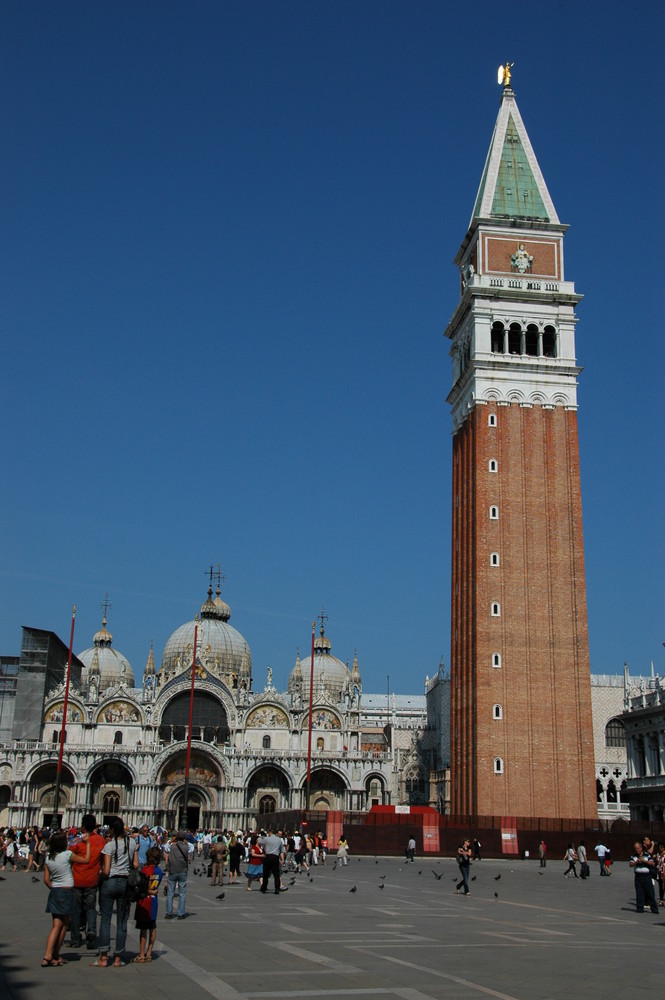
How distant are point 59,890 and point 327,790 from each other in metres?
64.8

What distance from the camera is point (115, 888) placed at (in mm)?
13938

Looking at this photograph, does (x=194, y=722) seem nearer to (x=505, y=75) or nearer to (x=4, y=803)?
(x=4, y=803)

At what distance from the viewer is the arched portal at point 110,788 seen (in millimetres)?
73125

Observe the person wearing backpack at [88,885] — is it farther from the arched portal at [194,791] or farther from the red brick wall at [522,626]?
the arched portal at [194,791]

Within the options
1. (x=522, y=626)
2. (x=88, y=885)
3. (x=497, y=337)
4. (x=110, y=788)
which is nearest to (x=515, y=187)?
(x=497, y=337)

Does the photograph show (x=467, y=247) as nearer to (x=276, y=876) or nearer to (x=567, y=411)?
(x=567, y=411)

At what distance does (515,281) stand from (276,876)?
44830mm

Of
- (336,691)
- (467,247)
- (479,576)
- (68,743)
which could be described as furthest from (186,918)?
(336,691)

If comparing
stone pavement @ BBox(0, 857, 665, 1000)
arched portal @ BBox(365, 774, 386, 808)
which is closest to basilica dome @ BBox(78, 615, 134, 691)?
arched portal @ BBox(365, 774, 386, 808)

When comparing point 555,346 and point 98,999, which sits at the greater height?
point 555,346

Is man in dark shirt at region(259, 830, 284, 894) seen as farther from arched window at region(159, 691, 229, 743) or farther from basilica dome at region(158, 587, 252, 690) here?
basilica dome at region(158, 587, 252, 690)

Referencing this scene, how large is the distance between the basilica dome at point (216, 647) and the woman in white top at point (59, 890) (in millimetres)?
67611

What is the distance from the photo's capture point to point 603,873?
1538 inches

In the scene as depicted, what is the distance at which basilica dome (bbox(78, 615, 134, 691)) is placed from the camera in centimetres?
8962
